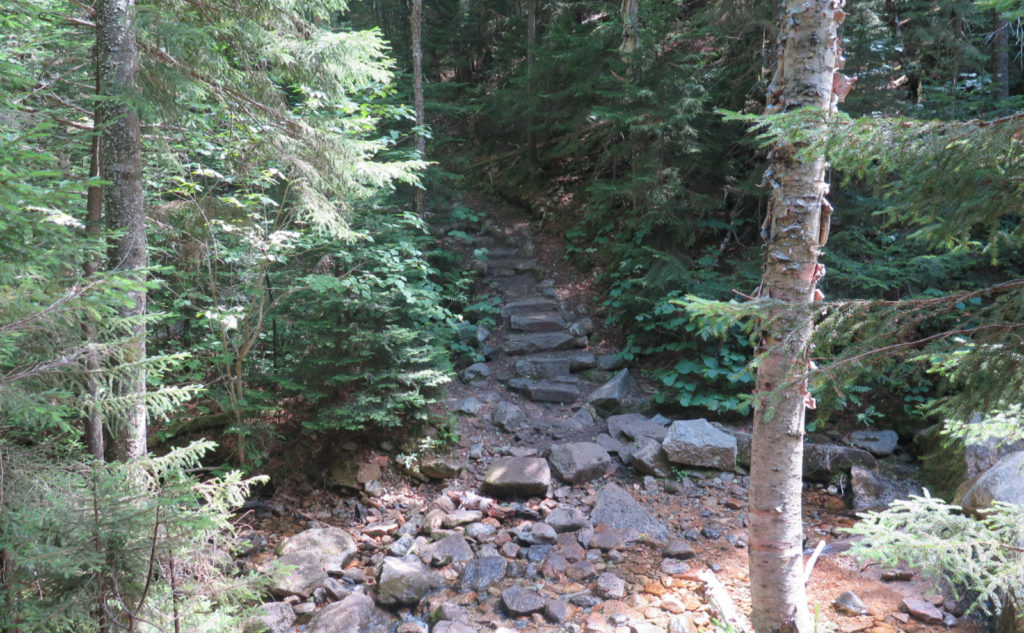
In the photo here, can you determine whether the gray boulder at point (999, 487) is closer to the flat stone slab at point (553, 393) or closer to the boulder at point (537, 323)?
the flat stone slab at point (553, 393)

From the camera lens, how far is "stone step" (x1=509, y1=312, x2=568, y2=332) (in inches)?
384

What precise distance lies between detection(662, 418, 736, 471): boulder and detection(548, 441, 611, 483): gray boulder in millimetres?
807

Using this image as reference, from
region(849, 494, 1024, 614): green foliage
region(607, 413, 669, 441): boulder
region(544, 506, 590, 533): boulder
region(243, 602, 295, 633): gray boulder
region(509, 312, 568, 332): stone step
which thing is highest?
region(509, 312, 568, 332): stone step

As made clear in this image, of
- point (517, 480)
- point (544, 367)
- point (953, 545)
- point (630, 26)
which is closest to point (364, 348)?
point (517, 480)

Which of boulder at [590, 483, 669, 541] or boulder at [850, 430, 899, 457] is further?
boulder at [850, 430, 899, 457]

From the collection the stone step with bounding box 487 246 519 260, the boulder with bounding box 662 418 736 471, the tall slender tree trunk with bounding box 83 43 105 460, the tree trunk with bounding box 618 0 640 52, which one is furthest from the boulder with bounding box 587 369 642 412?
the tree trunk with bounding box 618 0 640 52

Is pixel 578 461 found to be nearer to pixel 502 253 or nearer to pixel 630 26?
pixel 502 253

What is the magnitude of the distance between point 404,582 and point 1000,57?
12.1 meters

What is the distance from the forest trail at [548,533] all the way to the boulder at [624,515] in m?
0.02

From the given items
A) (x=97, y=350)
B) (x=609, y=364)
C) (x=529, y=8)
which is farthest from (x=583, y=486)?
(x=529, y=8)

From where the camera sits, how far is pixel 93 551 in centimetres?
222

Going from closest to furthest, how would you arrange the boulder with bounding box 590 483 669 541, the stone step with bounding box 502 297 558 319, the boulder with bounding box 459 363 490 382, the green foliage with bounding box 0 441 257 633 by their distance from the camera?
the green foliage with bounding box 0 441 257 633 < the boulder with bounding box 590 483 669 541 < the boulder with bounding box 459 363 490 382 < the stone step with bounding box 502 297 558 319

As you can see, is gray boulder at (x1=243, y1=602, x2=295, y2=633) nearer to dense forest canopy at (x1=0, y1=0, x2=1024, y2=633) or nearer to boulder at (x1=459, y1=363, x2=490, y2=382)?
dense forest canopy at (x1=0, y1=0, x2=1024, y2=633)

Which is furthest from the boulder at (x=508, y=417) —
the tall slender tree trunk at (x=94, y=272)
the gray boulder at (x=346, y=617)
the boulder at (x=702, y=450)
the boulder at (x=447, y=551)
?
the tall slender tree trunk at (x=94, y=272)
